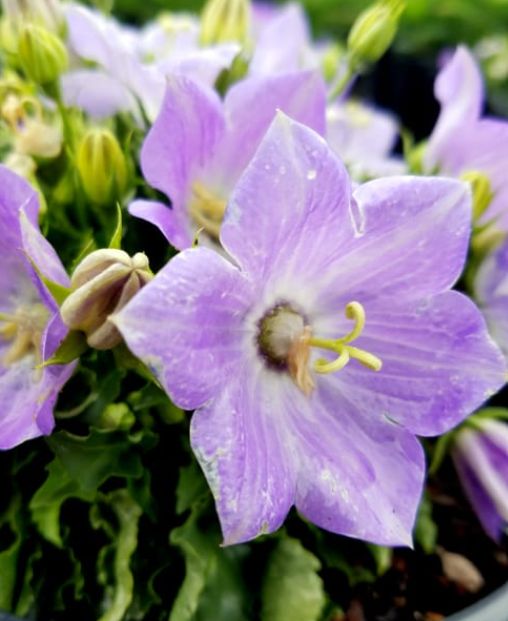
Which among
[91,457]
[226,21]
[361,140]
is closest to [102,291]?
[91,457]

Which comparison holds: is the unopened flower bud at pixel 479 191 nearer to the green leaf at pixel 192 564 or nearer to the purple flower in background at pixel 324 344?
the purple flower in background at pixel 324 344

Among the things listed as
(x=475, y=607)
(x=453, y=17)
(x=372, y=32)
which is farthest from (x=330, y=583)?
(x=453, y=17)

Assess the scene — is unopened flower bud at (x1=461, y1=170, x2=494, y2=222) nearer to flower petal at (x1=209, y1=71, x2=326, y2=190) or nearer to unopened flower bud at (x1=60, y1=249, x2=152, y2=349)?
flower petal at (x1=209, y1=71, x2=326, y2=190)

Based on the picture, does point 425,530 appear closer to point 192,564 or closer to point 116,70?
point 192,564

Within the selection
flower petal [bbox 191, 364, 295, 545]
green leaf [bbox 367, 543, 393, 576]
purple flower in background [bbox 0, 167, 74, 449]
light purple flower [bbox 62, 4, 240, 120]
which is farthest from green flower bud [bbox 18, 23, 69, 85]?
green leaf [bbox 367, 543, 393, 576]

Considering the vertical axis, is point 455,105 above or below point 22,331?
above

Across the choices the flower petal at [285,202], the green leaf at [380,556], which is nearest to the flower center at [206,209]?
the flower petal at [285,202]

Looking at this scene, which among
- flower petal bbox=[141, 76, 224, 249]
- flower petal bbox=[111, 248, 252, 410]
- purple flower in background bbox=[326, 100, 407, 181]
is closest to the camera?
flower petal bbox=[111, 248, 252, 410]
